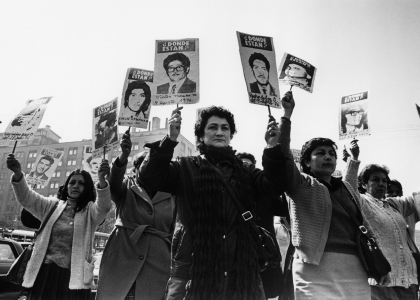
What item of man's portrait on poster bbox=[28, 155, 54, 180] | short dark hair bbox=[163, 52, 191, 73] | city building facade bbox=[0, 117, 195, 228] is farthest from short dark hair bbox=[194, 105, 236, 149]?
city building facade bbox=[0, 117, 195, 228]

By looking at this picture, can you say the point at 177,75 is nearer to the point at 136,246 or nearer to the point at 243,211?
the point at 136,246

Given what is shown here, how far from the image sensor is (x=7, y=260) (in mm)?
6797

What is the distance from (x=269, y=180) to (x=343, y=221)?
93cm

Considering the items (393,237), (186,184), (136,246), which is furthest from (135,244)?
(393,237)

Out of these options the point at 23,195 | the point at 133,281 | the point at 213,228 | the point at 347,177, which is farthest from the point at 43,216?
the point at 347,177

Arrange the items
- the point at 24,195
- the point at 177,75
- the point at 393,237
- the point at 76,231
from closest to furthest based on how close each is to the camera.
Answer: the point at 177,75 < the point at 393,237 < the point at 76,231 < the point at 24,195

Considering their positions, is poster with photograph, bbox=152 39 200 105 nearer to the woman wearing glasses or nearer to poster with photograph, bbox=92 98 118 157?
poster with photograph, bbox=92 98 118 157

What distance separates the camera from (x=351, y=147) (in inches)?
155

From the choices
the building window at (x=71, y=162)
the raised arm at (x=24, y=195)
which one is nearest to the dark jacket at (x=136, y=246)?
the raised arm at (x=24, y=195)

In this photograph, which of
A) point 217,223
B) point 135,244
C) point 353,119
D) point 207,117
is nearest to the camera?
point 217,223

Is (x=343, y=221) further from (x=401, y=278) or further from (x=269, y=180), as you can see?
(x=401, y=278)

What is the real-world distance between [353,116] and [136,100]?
2.81 m

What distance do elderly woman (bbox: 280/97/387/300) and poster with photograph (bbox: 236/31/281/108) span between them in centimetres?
48

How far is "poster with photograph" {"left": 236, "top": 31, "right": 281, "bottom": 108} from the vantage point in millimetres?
3377
